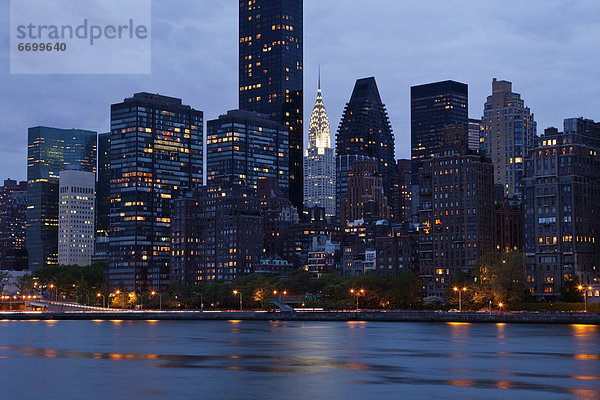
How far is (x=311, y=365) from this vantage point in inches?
4724

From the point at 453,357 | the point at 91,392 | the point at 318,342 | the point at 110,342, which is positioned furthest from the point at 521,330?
the point at 91,392

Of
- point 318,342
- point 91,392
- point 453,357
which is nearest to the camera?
point 91,392

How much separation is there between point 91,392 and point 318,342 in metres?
70.7

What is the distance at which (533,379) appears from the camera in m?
104

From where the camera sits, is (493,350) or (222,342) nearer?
(493,350)

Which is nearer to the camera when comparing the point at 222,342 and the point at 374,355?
the point at 374,355

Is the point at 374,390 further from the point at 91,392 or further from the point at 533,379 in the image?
the point at 91,392

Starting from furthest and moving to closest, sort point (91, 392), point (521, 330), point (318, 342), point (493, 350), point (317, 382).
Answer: point (521, 330), point (318, 342), point (493, 350), point (317, 382), point (91, 392)

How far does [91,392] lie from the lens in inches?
3725

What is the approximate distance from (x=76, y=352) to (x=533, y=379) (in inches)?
2799

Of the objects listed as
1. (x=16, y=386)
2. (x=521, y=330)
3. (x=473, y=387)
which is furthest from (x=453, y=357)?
(x=521, y=330)

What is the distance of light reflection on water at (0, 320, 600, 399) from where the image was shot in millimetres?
95438

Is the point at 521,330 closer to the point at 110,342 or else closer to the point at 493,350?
the point at 493,350

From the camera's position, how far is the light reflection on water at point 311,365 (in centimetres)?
9544
